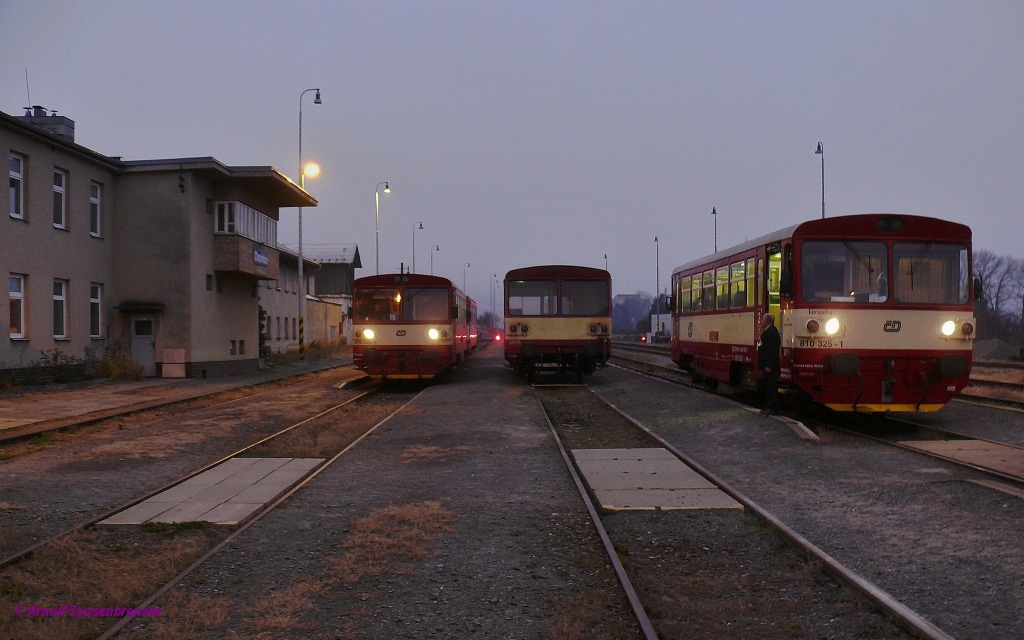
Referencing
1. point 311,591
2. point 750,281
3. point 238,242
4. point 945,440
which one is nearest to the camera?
point 311,591

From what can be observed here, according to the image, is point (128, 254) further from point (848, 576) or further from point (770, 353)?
point (848, 576)

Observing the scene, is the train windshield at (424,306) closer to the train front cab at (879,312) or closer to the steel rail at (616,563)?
the train front cab at (879,312)

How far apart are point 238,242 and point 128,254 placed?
344cm

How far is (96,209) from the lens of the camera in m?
23.6

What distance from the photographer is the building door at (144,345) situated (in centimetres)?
2450

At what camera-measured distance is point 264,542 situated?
598 cm

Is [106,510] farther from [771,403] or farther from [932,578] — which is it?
[771,403]

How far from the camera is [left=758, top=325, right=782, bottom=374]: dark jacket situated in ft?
38.7

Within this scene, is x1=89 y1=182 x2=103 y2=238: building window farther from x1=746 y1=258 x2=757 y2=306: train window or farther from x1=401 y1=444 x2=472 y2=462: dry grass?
x1=746 y1=258 x2=757 y2=306: train window

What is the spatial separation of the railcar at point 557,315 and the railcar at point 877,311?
887cm

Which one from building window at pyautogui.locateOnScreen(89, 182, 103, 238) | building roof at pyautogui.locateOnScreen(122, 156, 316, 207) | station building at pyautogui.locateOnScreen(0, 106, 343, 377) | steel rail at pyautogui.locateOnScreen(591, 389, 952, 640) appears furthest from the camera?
building roof at pyautogui.locateOnScreen(122, 156, 316, 207)

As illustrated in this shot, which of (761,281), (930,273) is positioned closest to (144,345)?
(761,281)

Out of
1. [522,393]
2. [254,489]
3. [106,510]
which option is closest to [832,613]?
[254,489]

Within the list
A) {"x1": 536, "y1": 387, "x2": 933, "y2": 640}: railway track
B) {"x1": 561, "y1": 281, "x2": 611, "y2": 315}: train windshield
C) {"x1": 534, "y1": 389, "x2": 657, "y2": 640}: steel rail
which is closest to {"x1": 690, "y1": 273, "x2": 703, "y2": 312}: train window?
{"x1": 561, "y1": 281, "x2": 611, "y2": 315}: train windshield
